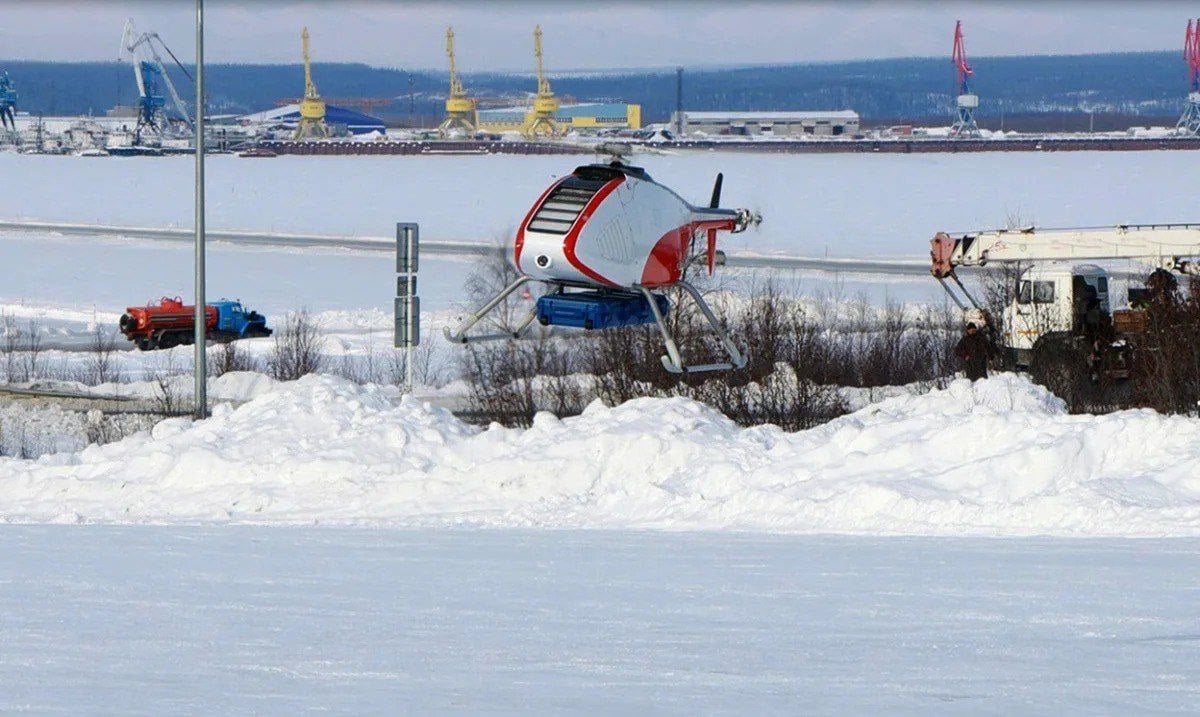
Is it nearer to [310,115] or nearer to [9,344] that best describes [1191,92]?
[310,115]

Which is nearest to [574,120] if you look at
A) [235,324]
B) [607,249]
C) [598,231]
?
[235,324]

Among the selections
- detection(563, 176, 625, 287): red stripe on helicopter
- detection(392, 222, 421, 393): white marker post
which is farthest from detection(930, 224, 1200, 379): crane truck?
detection(563, 176, 625, 287): red stripe on helicopter

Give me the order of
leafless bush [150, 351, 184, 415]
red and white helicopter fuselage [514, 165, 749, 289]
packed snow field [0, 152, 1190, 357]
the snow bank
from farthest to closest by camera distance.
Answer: packed snow field [0, 152, 1190, 357]
leafless bush [150, 351, 184, 415]
red and white helicopter fuselage [514, 165, 749, 289]
the snow bank

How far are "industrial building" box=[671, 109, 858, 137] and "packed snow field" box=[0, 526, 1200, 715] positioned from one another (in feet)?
553

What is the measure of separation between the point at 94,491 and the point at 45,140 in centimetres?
16519

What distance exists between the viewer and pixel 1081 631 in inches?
280

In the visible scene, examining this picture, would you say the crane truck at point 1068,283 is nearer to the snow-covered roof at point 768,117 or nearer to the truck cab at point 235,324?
the truck cab at point 235,324

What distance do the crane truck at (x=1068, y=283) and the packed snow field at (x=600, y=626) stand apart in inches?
510

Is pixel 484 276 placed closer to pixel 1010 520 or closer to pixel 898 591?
pixel 1010 520

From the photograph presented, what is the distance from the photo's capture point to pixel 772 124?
182 metres

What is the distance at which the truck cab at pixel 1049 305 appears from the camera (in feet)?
77.4

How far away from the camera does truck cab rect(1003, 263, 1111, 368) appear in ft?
77.4

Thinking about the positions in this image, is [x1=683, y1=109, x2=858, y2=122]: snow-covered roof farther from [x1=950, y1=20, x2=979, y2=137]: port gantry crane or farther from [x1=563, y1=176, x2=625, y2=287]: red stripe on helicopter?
[x1=563, y1=176, x2=625, y2=287]: red stripe on helicopter

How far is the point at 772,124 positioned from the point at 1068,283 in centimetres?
16004
